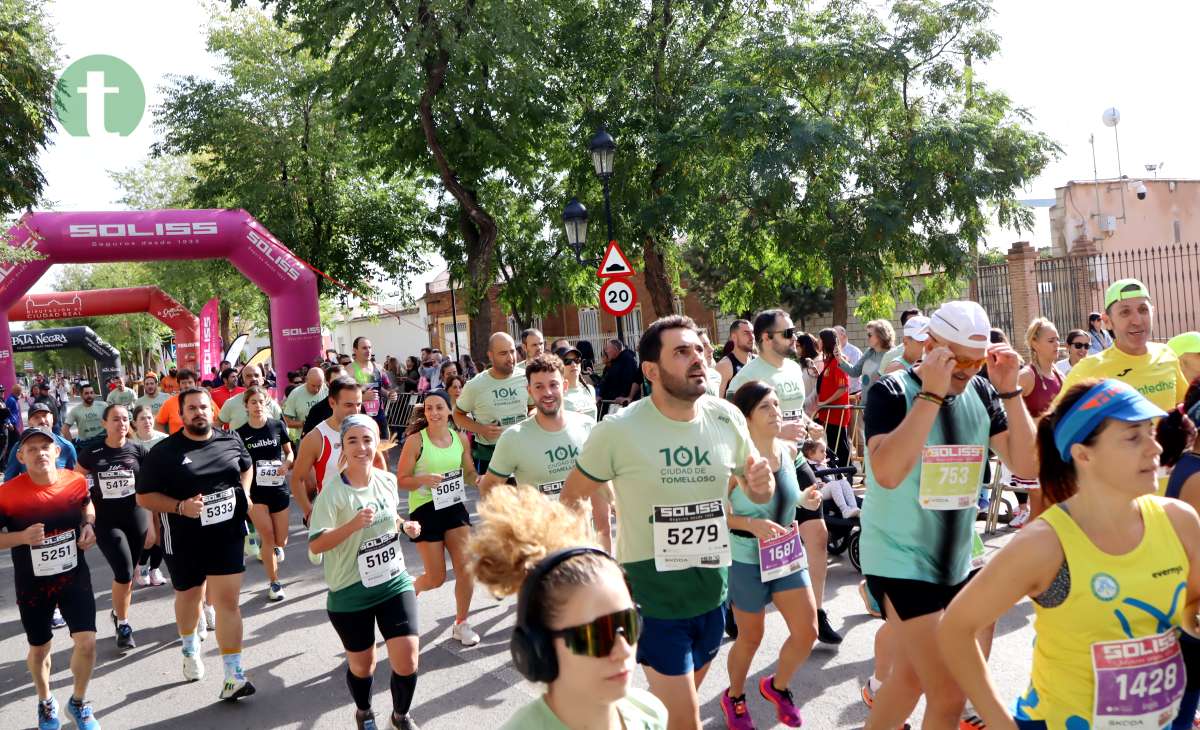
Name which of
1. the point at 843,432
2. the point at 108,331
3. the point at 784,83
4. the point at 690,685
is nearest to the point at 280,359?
the point at 784,83

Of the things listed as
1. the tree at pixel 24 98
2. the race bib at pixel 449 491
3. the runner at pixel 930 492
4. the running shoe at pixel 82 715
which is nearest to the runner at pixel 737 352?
the race bib at pixel 449 491

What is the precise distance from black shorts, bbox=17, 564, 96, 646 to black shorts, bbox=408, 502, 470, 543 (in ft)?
6.60

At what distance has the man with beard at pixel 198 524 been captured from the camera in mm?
6195

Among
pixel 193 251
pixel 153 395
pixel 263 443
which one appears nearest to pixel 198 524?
pixel 263 443

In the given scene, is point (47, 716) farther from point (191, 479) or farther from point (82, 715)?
point (191, 479)

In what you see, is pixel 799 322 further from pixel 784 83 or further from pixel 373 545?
pixel 373 545

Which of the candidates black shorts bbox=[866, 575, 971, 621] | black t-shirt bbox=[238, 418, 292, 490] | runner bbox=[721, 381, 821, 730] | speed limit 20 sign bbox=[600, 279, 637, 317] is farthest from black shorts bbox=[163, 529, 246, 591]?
speed limit 20 sign bbox=[600, 279, 637, 317]

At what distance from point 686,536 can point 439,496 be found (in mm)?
3304

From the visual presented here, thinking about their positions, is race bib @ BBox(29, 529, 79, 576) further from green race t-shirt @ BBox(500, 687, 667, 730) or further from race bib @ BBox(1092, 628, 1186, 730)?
race bib @ BBox(1092, 628, 1186, 730)

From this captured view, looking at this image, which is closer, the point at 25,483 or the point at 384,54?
the point at 25,483

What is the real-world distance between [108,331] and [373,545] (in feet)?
221

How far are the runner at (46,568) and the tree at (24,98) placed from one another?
27.1 ft

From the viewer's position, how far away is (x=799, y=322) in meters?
33.4

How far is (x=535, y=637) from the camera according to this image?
207 cm
